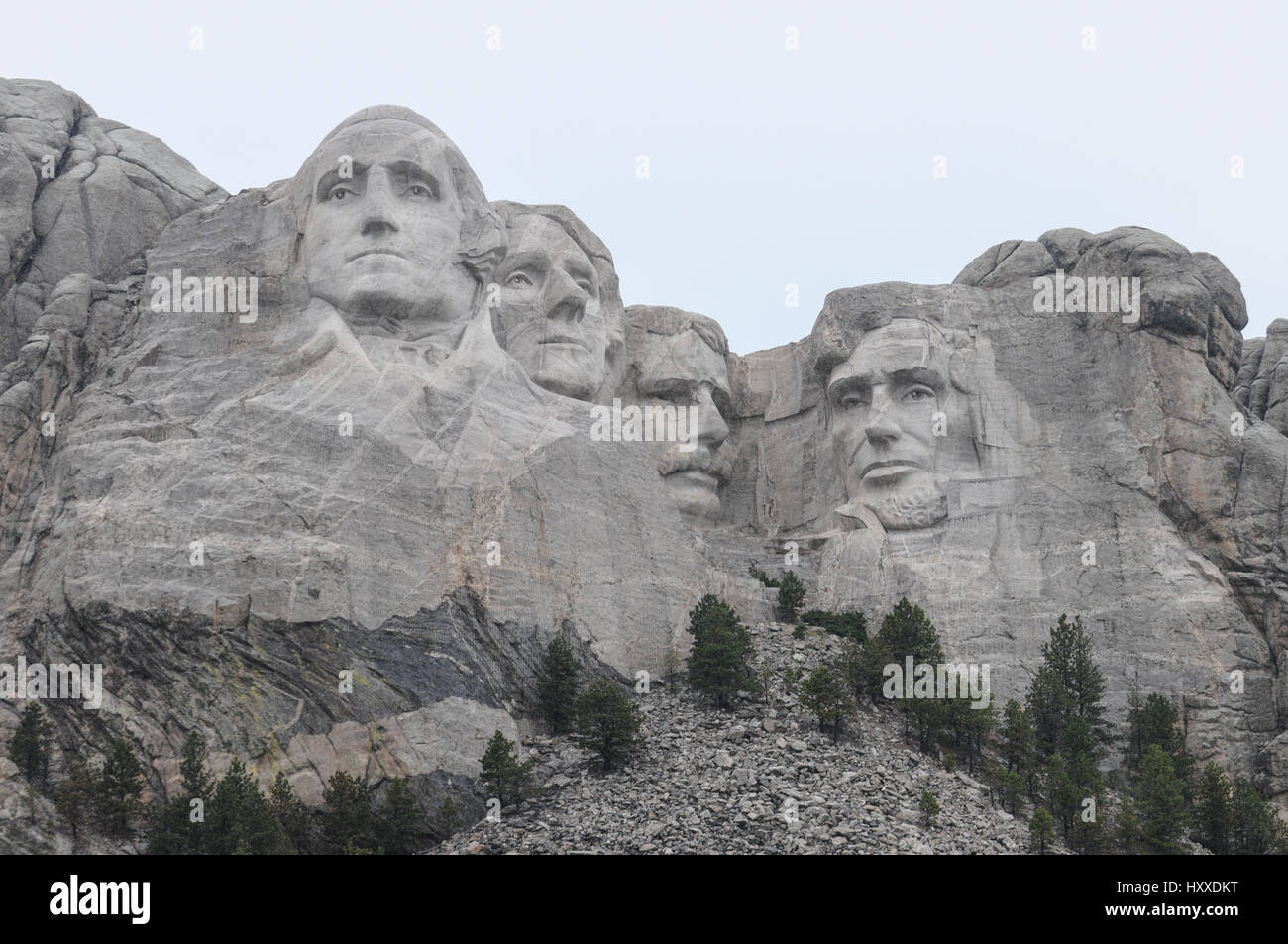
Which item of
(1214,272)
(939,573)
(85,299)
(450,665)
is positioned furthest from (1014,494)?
(85,299)

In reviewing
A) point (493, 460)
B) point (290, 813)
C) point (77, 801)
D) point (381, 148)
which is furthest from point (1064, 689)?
point (77, 801)

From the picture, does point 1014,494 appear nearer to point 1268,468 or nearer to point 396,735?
point 1268,468

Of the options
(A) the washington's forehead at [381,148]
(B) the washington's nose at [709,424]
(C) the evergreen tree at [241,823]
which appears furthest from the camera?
(B) the washington's nose at [709,424]

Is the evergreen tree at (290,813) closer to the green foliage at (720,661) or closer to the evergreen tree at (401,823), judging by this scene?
the evergreen tree at (401,823)

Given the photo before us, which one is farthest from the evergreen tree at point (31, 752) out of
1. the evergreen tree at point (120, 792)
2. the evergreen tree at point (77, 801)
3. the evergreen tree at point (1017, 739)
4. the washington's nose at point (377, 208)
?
the evergreen tree at point (1017, 739)

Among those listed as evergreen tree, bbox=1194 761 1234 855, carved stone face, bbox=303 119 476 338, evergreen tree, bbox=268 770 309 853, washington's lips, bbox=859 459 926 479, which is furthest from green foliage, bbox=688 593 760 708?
carved stone face, bbox=303 119 476 338

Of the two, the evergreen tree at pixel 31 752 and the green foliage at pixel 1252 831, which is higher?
the evergreen tree at pixel 31 752
